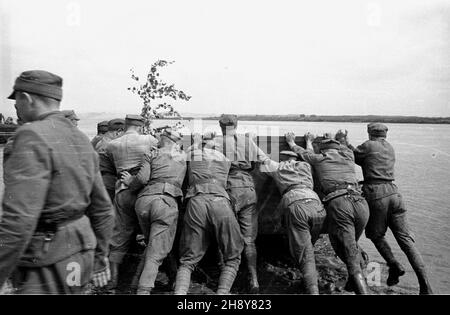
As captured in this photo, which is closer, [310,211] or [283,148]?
[310,211]

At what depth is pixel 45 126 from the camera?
A: 2.51 m

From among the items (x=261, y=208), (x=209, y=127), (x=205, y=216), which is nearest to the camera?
(x=205, y=216)

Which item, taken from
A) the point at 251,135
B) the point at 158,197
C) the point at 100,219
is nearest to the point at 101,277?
the point at 100,219

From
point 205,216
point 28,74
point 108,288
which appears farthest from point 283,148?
point 28,74

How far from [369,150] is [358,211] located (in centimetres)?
108

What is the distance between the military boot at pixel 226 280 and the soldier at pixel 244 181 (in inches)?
20.7

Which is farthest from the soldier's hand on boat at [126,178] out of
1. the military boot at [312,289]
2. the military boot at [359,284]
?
the military boot at [359,284]

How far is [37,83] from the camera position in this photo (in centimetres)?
266

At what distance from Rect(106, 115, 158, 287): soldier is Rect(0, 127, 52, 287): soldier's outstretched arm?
2.80m

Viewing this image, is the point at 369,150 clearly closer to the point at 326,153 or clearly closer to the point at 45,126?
the point at 326,153

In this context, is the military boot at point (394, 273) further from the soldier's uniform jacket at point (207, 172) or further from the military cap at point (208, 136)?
the military cap at point (208, 136)

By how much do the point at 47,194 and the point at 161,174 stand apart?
257cm

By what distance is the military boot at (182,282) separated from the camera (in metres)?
4.40
